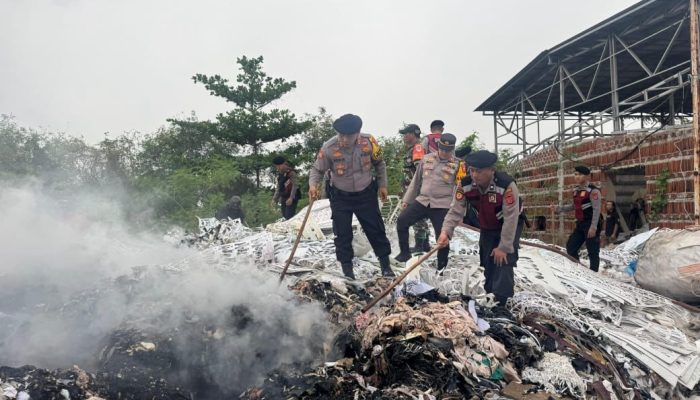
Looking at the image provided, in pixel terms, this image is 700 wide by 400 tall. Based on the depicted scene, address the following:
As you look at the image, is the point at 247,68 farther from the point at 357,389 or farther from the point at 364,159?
the point at 357,389

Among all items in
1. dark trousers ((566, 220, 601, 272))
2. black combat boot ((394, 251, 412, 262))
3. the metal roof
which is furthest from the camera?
the metal roof

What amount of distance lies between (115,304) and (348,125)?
2.80 meters

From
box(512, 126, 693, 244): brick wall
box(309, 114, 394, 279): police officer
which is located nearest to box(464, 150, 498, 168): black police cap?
box(309, 114, 394, 279): police officer

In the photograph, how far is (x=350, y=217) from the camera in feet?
18.0

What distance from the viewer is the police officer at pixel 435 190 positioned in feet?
18.7

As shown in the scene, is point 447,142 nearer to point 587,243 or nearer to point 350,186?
point 350,186

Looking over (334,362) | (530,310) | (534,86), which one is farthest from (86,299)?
(534,86)

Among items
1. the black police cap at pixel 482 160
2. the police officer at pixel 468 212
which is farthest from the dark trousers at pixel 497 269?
the police officer at pixel 468 212

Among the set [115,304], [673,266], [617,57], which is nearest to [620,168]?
[617,57]

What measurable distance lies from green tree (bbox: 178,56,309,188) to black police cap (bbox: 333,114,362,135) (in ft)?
43.0

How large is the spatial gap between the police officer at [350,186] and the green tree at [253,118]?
12899mm

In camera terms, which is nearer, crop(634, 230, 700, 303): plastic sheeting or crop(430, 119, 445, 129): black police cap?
crop(634, 230, 700, 303): plastic sheeting

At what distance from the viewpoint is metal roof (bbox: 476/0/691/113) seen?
9742mm

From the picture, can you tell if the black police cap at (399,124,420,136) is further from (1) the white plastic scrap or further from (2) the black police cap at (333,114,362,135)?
(1) the white plastic scrap
